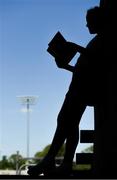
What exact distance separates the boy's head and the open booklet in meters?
0.34

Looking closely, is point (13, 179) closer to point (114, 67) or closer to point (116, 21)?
point (114, 67)

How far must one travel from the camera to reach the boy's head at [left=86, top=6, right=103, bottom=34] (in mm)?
4461

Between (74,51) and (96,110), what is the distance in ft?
2.32

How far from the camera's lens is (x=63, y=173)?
4008 millimetres

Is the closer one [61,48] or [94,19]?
[61,48]

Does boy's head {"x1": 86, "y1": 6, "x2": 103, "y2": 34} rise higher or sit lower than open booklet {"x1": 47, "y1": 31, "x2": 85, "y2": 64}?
higher

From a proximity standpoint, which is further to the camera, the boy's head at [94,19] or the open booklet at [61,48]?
the boy's head at [94,19]

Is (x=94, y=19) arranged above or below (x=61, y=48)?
above

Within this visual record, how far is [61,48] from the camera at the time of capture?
4.27 m

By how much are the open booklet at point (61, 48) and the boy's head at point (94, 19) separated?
34 cm

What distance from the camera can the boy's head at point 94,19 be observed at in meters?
4.46

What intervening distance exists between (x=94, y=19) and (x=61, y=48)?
1.68 ft

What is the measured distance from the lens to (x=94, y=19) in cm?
447

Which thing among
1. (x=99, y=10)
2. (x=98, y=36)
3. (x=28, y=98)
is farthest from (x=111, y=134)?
(x=28, y=98)
